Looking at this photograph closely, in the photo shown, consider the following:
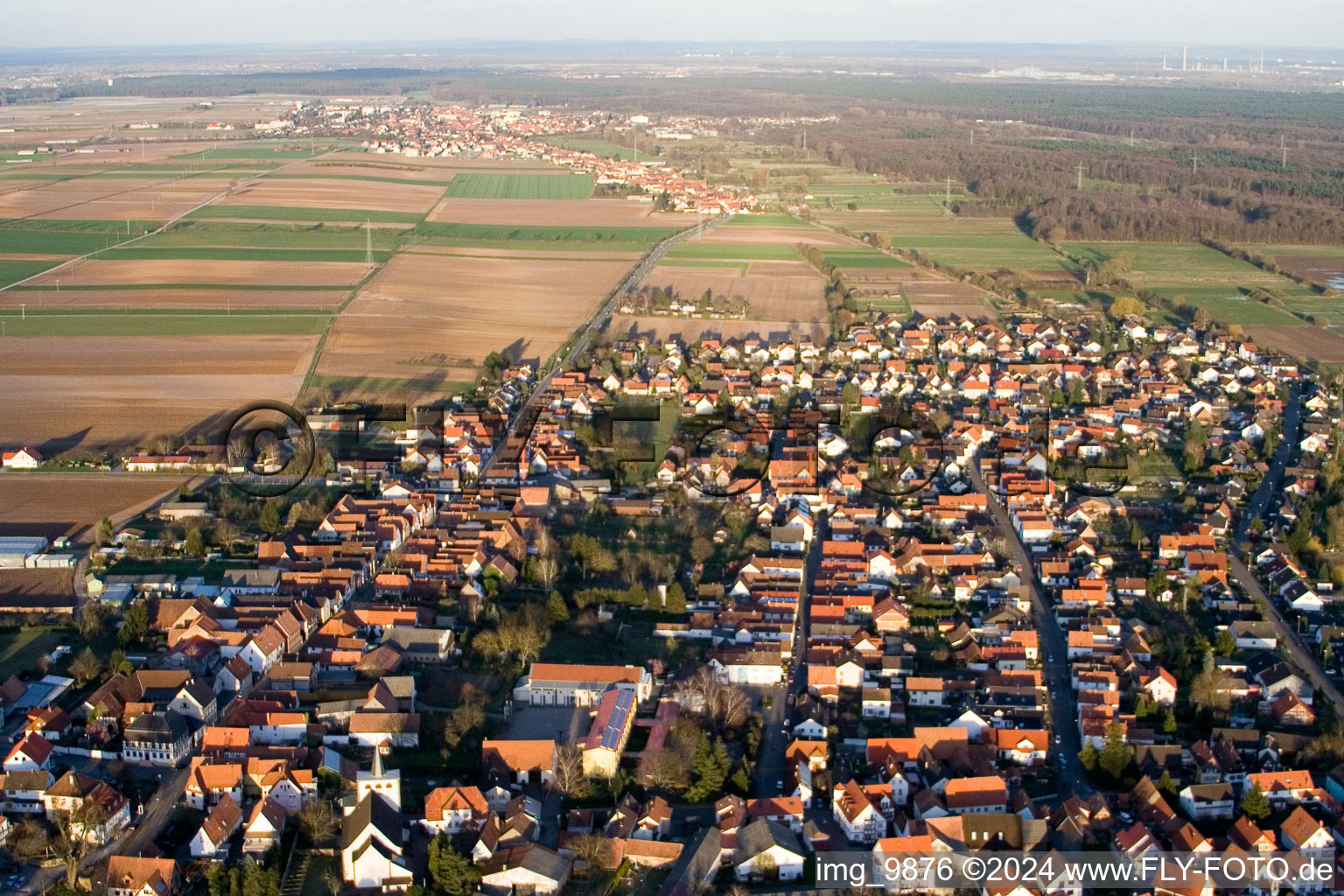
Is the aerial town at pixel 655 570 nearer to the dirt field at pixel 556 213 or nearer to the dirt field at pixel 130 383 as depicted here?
the dirt field at pixel 130 383

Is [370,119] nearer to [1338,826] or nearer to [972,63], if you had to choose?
[1338,826]

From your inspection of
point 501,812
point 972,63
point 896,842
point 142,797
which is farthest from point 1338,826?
point 972,63

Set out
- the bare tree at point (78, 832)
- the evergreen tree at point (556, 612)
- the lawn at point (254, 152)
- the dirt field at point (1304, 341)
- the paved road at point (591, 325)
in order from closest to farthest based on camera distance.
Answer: the bare tree at point (78, 832) < the evergreen tree at point (556, 612) < the paved road at point (591, 325) < the dirt field at point (1304, 341) < the lawn at point (254, 152)

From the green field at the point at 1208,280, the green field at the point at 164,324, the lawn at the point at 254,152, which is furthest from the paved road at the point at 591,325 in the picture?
the lawn at the point at 254,152

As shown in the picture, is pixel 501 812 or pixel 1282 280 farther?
pixel 1282 280

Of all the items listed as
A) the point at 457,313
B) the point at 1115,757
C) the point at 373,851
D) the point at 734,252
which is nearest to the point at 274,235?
the point at 457,313
